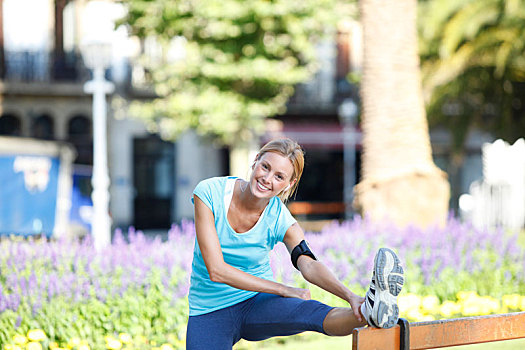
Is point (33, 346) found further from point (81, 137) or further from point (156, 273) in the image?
point (81, 137)

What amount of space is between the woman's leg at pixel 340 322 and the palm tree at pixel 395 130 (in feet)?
17.3

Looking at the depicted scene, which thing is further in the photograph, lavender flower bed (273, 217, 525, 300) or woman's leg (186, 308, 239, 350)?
lavender flower bed (273, 217, 525, 300)

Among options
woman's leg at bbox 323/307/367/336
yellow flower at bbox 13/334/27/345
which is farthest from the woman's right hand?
yellow flower at bbox 13/334/27/345

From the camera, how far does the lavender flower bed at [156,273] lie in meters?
4.98

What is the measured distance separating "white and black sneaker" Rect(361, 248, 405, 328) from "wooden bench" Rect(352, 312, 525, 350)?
0.06 m

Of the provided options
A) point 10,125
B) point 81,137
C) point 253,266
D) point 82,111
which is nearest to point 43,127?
point 10,125

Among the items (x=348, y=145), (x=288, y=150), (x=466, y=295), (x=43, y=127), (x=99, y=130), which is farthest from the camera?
(x=43, y=127)

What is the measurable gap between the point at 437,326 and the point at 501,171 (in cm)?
1407

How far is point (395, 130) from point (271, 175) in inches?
223

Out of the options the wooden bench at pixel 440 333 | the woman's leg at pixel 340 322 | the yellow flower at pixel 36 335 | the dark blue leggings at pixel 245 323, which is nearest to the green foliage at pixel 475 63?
the yellow flower at pixel 36 335

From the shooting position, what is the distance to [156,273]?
5.41 metres

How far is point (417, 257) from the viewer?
20.8 ft

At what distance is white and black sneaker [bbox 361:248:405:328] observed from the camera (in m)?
2.36

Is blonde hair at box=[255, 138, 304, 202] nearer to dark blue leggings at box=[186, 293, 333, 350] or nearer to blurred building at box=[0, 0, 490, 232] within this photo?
dark blue leggings at box=[186, 293, 333, 350]
